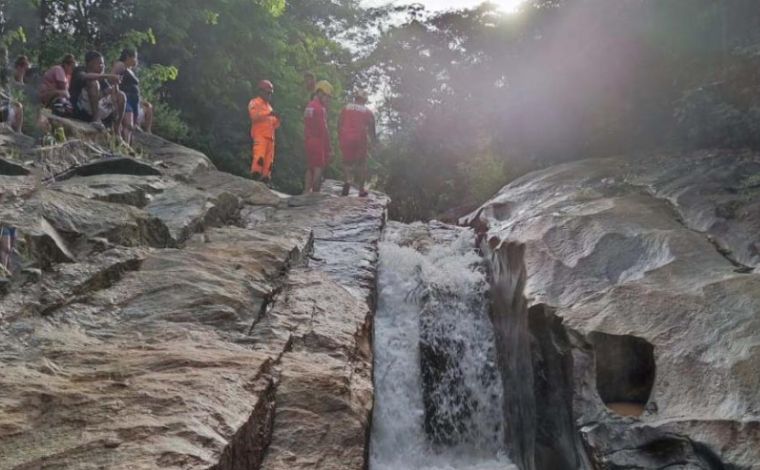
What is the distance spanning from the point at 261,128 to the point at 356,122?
1.84m

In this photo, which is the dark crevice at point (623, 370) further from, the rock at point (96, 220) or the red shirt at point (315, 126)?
the red shirt at point (315, 126)

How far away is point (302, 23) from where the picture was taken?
20719mm

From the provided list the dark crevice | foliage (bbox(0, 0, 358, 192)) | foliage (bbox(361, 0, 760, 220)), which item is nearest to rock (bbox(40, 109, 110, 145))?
foliage (bbox(0, 0, 358, 192))

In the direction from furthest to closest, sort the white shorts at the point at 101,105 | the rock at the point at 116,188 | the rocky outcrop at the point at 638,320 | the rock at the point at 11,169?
the white shorts at the point at 101,105, the rock at the point at 116,188, the rock at the point at 11,169, the rocky outcrop at the point at 638,320

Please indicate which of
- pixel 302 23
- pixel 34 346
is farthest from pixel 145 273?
pixel 302 23

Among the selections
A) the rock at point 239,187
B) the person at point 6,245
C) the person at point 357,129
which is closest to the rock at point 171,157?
the rock at point 239,187

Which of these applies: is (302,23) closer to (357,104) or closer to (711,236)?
(357,104)

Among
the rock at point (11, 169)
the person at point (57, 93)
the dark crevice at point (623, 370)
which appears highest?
the person at point (57, 93)

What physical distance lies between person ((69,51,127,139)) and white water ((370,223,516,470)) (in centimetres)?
466

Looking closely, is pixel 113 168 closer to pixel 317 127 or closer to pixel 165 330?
pixel 317 127

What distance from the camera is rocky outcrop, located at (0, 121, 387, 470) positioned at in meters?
3.66

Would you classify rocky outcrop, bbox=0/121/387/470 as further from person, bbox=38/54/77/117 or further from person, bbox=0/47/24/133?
person, bbox=38/54/77/117

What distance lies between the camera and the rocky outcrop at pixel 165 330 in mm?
3664

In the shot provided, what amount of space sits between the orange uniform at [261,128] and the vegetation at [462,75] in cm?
233
